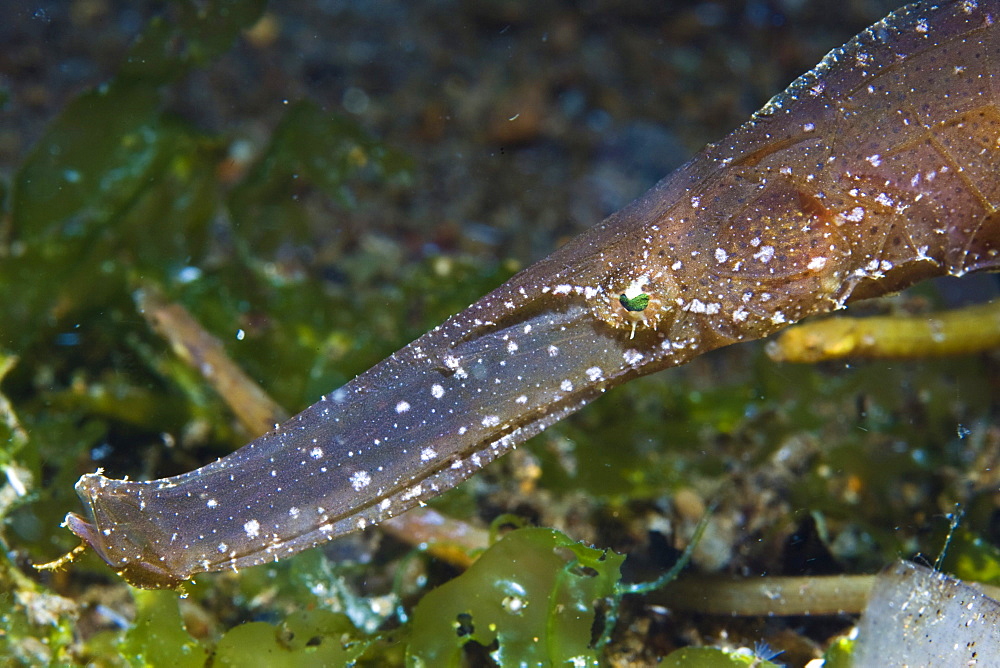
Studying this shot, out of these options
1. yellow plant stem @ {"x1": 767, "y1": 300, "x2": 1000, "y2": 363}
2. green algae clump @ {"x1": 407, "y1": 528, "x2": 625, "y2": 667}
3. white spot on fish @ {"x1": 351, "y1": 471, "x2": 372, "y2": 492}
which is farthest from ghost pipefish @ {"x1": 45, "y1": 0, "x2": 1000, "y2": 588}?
yellow plant stem @ {"x1": 767, "y1": 300, "x2": 1000, "y2": 363}

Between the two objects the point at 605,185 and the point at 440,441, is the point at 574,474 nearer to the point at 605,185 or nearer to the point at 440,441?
the point at 440,441

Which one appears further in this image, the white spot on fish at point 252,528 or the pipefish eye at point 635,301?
the pipefish eye at point 635,301

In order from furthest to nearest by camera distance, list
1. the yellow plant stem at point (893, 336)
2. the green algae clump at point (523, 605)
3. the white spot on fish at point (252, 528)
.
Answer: the yellow plant stem at point (893, 336)
the green algae clump at point (523, 605)
the white spot on fish at point (252, 528)

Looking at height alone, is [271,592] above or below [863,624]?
above

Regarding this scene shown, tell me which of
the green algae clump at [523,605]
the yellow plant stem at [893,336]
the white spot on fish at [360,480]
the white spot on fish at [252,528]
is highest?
the white spot on fish at [252,528]

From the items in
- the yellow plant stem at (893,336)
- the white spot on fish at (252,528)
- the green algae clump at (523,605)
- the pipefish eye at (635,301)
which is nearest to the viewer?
the white spot on fish at (252,528)

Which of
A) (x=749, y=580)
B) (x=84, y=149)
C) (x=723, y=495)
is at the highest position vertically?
(x=84, y=149)

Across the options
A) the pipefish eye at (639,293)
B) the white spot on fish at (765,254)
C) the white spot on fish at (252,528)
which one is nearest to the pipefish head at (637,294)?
the pipefish eye at (639,293)

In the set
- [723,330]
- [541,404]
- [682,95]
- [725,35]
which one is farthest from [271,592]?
[725,35]

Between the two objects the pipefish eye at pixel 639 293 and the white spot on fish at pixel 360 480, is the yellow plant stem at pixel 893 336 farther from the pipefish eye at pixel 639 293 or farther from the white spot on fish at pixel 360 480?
the white spot on fish at pixel 360 480
